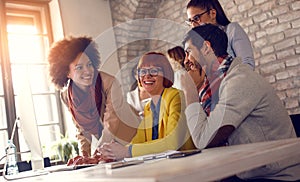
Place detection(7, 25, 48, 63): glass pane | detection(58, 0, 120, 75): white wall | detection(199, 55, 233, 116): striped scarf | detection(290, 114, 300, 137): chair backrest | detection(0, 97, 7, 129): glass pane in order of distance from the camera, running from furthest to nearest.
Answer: detection(58, 0, 120, 75): white wall
detection(7, 25, 48, 63): glass pane
detection(0, 97, 7, 129): glass pane
detection(290, 114, 300, 137): chair backrest
detection(199, 55, 233, 116): striped scarf

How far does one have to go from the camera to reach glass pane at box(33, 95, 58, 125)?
15.4 feet

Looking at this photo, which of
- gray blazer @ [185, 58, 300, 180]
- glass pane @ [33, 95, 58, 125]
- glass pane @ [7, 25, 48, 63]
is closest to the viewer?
gray blazer @ [185, 58, 300, 180]

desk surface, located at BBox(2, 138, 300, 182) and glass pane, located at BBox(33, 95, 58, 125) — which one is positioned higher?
glass pane, located at BBox(33, 95, 58, 125)

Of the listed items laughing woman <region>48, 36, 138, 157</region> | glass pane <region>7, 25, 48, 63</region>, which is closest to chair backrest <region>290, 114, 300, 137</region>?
laughing woman <region>48, 36, 138, 157</region>

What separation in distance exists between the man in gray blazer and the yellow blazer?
15 cm

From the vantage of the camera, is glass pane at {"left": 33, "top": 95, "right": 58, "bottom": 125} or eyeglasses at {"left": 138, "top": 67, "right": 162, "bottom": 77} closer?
eyeglasses at {"left": 138, "top": 67, "right": 162, "bottom": 77}

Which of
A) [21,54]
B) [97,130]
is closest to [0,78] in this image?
[21,54]

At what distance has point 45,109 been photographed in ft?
15.6

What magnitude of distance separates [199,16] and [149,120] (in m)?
0.84

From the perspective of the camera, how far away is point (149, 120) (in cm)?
217

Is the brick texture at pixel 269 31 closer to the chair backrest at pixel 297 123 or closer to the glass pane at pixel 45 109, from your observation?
the glass pane at pixel 45 109

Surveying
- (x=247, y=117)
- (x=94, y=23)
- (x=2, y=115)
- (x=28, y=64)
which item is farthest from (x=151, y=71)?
(x=94, y=23)

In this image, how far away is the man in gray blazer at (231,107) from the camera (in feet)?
5.15

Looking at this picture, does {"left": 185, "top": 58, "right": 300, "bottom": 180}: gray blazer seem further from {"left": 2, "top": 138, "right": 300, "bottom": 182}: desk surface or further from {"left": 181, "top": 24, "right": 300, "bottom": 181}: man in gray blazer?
{"left": 2, "top": 138, "right": 300, "bottom": 182}: desk surface
